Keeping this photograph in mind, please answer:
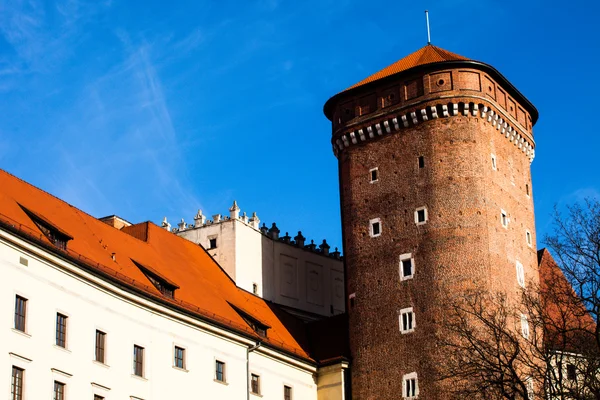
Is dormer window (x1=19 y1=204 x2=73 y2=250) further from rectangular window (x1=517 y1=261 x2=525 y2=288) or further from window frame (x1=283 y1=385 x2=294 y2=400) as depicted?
rectangular window (x1=517 y1=261 x2=525 y2=288)

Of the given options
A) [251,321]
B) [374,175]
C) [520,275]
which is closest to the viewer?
[251,321]

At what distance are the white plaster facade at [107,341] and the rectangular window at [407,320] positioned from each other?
23.5 ft

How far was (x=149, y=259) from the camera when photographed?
54.0 meters

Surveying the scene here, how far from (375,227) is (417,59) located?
10059 mm

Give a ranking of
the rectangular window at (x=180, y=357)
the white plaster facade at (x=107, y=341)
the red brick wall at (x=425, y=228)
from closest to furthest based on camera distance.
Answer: the white plaster facade at (x=107, y=341)
the rectangular window at (x=180, y=357)
the red brick wall at (x=425, y=228)

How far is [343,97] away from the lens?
63781 millimetres

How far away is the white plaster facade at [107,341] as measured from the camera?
136 feet

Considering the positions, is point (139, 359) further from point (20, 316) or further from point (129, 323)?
point (20, 316)

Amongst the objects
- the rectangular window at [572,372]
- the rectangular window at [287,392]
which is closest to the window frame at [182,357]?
the rectangular window at [287,392]

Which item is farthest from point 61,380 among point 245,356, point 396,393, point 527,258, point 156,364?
point 527,258

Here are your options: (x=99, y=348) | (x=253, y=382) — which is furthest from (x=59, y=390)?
(x=253, y=382)

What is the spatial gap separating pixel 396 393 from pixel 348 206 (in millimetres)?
10825

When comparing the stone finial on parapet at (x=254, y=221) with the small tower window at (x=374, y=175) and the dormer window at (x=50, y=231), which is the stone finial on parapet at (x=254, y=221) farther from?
the dormer window at (x=50, y=231)

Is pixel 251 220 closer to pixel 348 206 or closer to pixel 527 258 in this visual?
pixel 348 206
